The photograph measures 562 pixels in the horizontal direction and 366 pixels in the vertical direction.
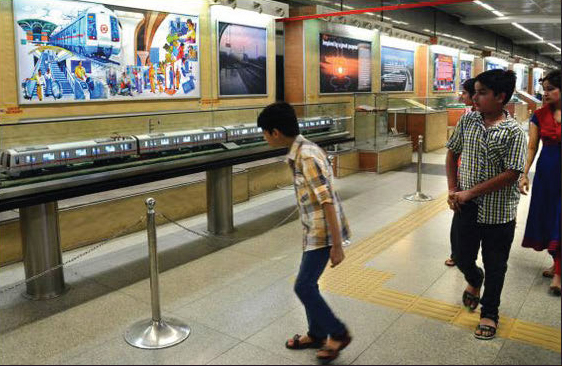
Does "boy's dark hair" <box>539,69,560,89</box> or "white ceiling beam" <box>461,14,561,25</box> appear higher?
"white ceiling beam" <box>461,14,561,25</box>

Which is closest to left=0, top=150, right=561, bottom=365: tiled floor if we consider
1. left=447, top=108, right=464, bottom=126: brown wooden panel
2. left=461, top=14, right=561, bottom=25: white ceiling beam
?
left=447, top=108, right=464, bottom=126: brown wooden panel

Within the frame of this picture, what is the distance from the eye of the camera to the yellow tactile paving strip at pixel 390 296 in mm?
3471

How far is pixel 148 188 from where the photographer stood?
21.3 ft

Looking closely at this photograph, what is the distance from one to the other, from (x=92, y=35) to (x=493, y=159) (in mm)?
4949

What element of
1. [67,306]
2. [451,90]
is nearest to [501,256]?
[67,306]

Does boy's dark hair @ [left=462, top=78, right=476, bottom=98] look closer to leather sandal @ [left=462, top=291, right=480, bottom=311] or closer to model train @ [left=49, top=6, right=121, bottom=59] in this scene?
leather sandal @ [left=462, top=291, right=480, bottom=311]

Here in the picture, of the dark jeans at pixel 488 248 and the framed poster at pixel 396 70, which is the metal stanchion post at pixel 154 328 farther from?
the framed poster at pixel 396 70

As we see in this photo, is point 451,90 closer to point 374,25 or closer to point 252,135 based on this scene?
point 374,25

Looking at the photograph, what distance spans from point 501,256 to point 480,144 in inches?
28.5

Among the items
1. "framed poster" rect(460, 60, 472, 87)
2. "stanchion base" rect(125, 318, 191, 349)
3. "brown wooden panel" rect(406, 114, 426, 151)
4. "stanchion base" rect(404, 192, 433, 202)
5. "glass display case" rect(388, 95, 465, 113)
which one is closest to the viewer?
"stanchion base" rect(125, 318, 191, 349)

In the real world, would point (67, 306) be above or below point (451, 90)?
below

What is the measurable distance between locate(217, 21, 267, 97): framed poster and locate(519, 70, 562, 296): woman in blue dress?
5217 mm

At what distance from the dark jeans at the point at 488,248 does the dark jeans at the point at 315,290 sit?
105 centimetres

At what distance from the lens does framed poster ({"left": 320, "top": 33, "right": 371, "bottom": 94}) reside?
10.6 m
